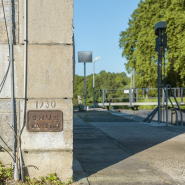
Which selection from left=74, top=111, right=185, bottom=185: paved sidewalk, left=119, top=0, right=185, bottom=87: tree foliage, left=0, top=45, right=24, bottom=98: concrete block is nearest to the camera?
left=0, top=45, right=24, bottom=98: concrete block

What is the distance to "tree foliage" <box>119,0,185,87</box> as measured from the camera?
33250mm

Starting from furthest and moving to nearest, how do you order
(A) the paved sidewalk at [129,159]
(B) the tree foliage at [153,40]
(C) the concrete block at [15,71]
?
(B) the tree foliage at [153,40], (A) the paved sidewalk at [129,159], (C) the concrete block at [15,71]

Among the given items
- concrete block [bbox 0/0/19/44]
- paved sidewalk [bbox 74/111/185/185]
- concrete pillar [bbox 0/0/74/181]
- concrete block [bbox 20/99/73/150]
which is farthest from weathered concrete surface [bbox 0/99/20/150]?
paved sidewalk [bbox 74/111/185/185]

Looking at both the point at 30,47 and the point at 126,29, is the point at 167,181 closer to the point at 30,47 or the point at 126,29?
the point at 30,47

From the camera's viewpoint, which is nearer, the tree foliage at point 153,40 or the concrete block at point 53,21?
the concrete block at point 53,21

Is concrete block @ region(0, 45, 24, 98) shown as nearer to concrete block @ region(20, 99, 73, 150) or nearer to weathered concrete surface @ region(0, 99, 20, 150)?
weathered concrete surface @ region(0, 99, 20, 150)

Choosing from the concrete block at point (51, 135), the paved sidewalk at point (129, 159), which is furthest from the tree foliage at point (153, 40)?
the concrete block at point (51, 135)

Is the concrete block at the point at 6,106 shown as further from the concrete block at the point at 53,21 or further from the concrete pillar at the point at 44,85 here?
the concrete block at the point at 53,21

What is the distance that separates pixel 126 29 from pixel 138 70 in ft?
24.5

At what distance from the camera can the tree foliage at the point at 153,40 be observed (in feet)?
109

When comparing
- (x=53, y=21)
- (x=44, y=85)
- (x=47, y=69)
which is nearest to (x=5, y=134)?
(x=44, y=85)

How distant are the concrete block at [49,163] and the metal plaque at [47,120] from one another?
278 mm

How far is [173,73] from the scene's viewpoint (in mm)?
37438

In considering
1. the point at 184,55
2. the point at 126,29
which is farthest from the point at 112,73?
the point at 184,55
